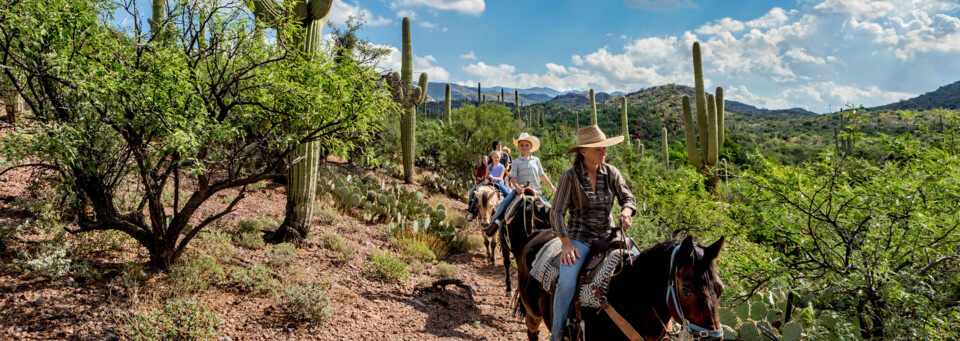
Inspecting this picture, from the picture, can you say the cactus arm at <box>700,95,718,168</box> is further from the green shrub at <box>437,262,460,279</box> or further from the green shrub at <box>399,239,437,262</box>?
the green shrub at <box>437,262,460,279</box>

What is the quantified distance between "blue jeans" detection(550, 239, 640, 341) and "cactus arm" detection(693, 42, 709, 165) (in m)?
17.1

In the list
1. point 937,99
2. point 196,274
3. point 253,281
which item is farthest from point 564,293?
point 937,99

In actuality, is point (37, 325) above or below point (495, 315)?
above

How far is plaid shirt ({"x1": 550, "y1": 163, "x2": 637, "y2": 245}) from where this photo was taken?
3562 mm

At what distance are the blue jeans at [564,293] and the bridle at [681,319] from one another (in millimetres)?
609

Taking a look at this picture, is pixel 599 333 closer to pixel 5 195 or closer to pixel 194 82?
pixel 194 82

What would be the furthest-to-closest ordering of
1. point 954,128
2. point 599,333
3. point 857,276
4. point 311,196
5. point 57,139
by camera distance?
point 311,196
point 954,128
point 57,139
point 857,276
point 599,333

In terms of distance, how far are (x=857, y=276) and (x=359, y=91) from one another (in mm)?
5236

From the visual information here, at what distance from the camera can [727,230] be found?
227 inches

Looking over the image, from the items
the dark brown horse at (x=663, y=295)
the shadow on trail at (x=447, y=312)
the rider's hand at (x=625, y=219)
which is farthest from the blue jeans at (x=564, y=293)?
the shadow on trail at (x=447, y=312)

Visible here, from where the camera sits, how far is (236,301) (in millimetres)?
5324

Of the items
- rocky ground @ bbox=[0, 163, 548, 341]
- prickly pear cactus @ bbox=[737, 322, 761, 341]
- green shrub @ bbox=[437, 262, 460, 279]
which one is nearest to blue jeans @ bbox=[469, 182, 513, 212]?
green shrub @ bbox=[437, 262, 460, 279]

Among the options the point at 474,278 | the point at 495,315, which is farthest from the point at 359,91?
the point at 474,278

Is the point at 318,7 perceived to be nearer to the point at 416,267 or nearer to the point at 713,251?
the point at 416,267
